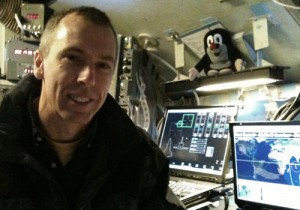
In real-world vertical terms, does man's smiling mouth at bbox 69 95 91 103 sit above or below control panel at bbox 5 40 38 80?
below

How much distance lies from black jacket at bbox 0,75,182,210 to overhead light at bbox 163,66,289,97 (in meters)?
0.53

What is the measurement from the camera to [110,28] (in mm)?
1069

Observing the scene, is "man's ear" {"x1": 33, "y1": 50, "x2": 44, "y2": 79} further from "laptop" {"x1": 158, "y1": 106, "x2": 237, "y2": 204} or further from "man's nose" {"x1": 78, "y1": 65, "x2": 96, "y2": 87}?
"laptop" {"x1": 158, "y1": 106, "x2": 237, "y2": 204}

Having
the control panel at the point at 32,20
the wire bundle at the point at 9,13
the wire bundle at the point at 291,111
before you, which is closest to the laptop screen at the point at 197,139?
the wire bundle at the point at 291,111

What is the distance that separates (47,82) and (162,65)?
1.15 meters

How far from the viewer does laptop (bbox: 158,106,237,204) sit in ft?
4.85

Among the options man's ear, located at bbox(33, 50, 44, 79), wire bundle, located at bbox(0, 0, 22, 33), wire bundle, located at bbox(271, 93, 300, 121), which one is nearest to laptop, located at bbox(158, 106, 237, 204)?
wire bundle, located at bbox(271, 93, 300, 121)

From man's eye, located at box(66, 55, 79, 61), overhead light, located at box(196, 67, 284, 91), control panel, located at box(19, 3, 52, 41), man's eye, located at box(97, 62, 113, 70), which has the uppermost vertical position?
control panel, located at box(19, 3, 52, 41)

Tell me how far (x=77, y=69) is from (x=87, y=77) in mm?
40

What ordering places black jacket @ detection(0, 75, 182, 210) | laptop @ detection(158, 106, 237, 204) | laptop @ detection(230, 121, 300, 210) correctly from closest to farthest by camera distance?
black jacket @ detection(0, 75, 182, 210) → laptop @ detection(230, 121, 300, 210) → laptop @ detection(158, 106, 237, 204)

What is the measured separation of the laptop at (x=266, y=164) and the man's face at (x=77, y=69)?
1.74 ft

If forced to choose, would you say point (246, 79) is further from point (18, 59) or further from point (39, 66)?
point (18, 59)

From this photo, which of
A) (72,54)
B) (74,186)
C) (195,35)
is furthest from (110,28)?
(195,35)

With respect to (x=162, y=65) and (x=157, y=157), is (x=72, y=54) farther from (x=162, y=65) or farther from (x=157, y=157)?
(x=162, y=65)
